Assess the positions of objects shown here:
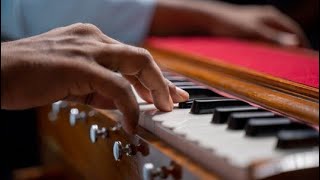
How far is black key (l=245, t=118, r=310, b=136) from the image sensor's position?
1.96ft

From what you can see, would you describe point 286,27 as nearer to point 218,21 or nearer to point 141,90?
point 218,21

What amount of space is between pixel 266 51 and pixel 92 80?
2.73 feet

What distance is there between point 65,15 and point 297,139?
1.09 metres

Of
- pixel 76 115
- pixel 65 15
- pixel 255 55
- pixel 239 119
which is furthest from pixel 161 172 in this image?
pixel 65 15

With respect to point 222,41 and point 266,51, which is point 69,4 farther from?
point 266,51

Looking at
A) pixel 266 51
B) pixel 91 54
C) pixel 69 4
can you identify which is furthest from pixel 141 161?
pixel 69 4

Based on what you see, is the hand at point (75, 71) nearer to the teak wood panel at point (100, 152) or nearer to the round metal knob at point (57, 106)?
the teak wood panel at point (100, 152)

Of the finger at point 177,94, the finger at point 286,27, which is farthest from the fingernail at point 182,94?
the finger at point 286,27

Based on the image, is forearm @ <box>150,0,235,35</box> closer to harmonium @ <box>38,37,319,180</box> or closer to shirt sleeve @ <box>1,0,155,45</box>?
shirt sleeve @ <box>1,0,155,45</box>

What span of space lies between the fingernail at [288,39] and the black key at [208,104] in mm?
942

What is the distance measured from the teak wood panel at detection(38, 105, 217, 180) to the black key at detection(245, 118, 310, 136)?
3.1 inches

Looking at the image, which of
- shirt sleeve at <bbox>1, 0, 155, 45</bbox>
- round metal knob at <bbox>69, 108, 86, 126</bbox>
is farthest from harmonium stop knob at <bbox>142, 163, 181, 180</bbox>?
shirt sleeve at <bbox>1, 0, 155, 45</bbox>

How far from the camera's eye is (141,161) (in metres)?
0.74

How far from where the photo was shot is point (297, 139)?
56 cm
